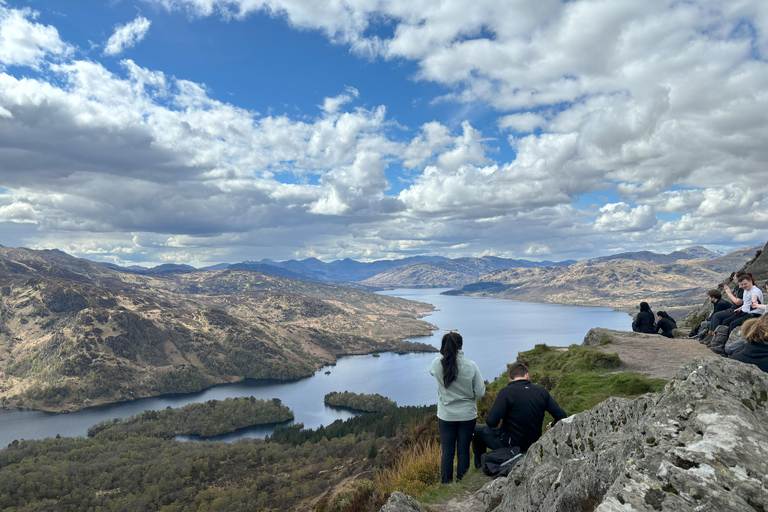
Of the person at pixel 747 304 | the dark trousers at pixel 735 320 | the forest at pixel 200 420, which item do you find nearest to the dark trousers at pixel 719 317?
the dark trousers at pixel 735 320

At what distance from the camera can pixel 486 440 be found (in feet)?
32.7

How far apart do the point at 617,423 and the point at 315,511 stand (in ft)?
50.4

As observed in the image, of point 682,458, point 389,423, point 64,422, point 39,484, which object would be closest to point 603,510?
point 682,458

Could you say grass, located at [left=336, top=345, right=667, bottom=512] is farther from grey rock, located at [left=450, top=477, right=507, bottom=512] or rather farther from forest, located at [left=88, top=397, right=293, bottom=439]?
forest, located at [left=88, top=397, right=293, bottom=439]

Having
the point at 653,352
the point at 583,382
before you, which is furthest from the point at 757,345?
the point at 653,352

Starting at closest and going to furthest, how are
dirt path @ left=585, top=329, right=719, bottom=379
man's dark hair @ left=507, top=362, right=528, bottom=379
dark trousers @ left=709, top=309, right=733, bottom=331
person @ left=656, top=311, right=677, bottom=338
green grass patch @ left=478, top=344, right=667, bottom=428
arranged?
man's dark hair @ left=507, top=362, right=528, bottom=379 → green grass patch @ left=478, top=344, right=667, bottom=428 → dirt path @ left=585, top=329, right=719, bottom=379 → dark trousers @ left=709, top=309, right=733, bottom=331 → person @ left=656, top=311, right=677, bottom=338

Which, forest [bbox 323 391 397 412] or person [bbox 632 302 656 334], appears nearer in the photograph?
person [bbox 632 302 656 334]

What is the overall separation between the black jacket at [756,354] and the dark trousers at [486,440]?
19.9ft

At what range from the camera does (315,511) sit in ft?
56.4

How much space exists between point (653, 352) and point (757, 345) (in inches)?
396

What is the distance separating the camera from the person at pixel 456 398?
9570 millimetres

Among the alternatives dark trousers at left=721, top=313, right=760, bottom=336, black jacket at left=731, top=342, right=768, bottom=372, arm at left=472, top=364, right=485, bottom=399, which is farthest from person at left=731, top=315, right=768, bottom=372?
dark trousers at left=721, top=313, right=760, bottom=336

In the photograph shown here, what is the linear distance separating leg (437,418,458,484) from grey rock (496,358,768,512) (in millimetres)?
2756

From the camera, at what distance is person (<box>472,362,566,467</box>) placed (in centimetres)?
885
